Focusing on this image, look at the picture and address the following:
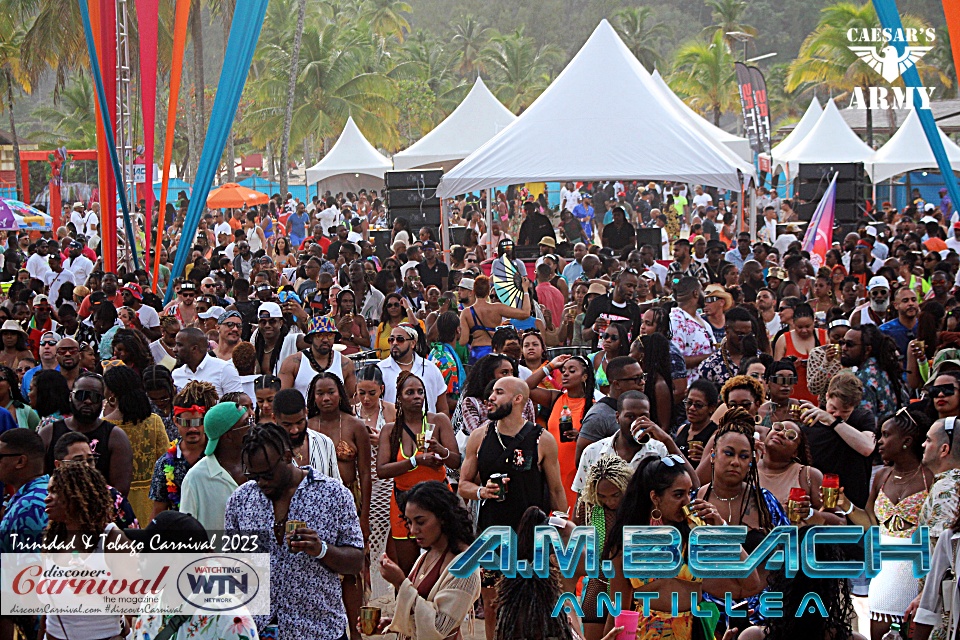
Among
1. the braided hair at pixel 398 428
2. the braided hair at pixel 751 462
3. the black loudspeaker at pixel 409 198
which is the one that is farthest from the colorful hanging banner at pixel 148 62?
the braided hair at pixel 751 462

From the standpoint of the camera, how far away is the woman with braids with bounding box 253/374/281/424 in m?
6.87

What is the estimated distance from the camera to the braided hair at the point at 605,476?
502 cm

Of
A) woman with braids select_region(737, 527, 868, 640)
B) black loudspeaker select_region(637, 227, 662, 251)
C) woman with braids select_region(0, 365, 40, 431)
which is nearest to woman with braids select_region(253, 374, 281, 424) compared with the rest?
woman with braids select_region(0, 365, 40, 431)

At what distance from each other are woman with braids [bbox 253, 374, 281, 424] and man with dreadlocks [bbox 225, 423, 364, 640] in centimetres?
225

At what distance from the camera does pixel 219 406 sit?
5250 millimetres

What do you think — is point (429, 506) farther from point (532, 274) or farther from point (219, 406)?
point (532, 274)

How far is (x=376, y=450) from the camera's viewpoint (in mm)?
6438

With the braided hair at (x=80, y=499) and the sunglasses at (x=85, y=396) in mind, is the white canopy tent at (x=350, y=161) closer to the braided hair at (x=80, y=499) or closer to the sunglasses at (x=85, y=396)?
the sunglasses at (x=85, y=396)

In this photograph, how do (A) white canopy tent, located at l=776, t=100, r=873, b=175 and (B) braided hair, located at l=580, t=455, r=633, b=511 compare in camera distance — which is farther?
(A) white canopy tent, located at l=776, t=100, r=873, b=175

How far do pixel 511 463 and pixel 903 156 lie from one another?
2948 cm

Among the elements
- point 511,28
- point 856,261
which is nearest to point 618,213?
point 856,261

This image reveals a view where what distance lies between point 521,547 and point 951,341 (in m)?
5.48

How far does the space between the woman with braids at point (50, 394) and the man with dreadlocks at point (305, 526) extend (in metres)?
2.56

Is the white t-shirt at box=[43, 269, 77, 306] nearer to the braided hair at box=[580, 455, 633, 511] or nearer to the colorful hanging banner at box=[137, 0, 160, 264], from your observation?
the colorful hanging banner at box=[137, 0, 160, 264]
